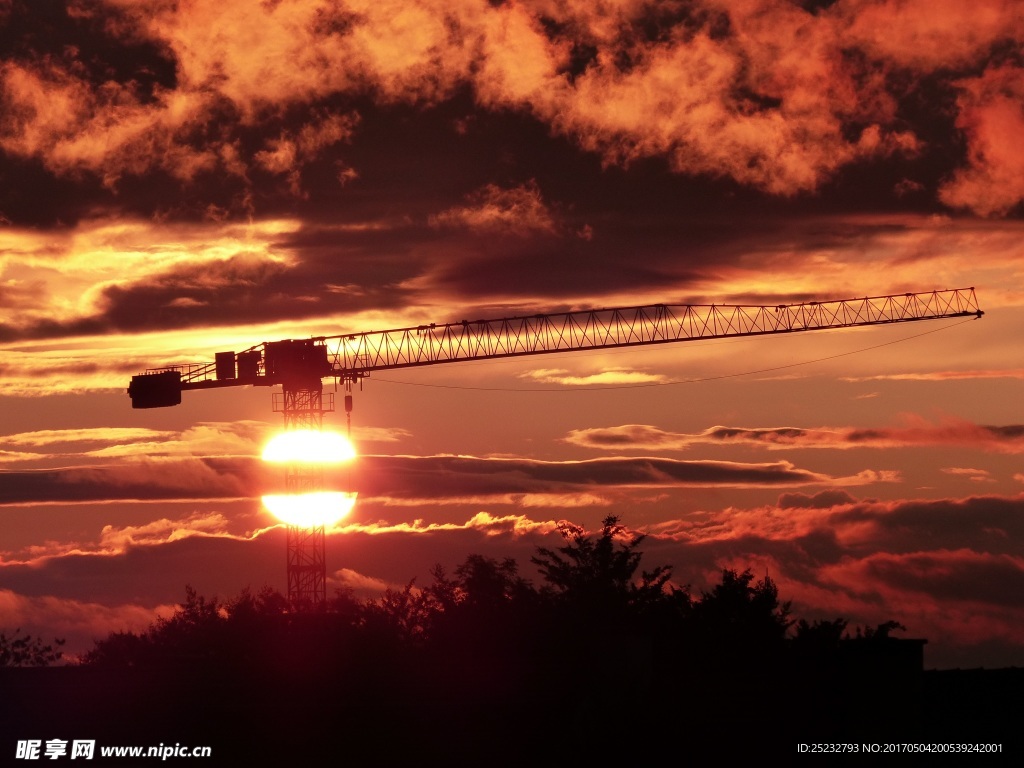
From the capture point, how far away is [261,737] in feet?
186

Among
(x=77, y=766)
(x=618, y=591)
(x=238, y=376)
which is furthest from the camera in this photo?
(x=238, y=376)

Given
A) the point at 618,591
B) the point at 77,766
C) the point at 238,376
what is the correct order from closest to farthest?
1. the point at 77,766
2. the point at 618,591
3. the point at 238,376

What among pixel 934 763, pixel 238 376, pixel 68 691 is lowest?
pixel 934 763

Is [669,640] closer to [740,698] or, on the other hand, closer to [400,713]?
[740,698]

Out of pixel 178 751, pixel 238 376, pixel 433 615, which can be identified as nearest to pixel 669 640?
pixel 433 615

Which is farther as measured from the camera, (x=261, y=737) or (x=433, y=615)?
(x=433, y=615)

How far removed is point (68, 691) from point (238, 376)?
8779 cm

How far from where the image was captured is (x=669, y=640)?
91.1 m

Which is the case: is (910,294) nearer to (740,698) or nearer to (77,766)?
(740,698)

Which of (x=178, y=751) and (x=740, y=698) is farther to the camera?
(x=740, y=698)

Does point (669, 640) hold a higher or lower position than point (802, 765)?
higher

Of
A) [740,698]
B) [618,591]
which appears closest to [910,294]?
[618,591]

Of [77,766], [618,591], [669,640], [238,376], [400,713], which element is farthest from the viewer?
[238,376]

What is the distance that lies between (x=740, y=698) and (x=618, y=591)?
41.0m
